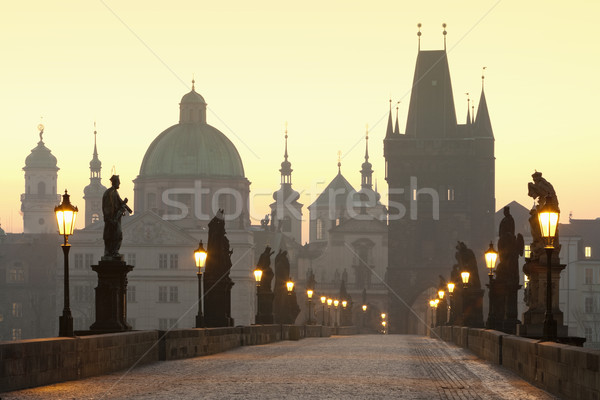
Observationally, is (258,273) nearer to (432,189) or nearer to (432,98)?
(432,189)

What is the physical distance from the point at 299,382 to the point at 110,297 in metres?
8.29

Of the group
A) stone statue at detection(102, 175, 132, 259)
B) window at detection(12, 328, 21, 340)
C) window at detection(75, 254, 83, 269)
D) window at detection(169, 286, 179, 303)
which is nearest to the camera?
stone statue at detection(102, 175, 132, 259)

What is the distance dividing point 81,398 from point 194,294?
404ft

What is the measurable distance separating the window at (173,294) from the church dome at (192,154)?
941 inches

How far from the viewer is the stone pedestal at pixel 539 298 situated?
99.9 ft

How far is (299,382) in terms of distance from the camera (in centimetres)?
2211

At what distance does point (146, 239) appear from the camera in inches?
5546

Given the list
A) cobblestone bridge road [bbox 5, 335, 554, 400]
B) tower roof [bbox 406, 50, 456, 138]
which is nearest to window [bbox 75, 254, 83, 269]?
tower roof [bbox 406, 50, 456, 138]

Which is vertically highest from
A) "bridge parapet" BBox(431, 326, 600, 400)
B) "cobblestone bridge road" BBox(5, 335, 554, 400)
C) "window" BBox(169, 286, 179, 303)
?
"bridge parapet" BBox(431, 326, 600, 400)

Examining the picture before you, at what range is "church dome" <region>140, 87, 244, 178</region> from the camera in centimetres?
16138

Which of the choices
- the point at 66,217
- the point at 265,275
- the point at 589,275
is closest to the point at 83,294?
the point at 589,275

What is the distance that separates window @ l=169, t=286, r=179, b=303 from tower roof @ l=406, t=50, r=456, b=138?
32940mm

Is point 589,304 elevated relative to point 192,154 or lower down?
lower down

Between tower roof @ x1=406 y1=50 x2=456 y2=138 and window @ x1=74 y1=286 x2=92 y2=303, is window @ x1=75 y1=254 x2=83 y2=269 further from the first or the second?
tower roof @ x1=406 y1=50 x2=456 y2=138
